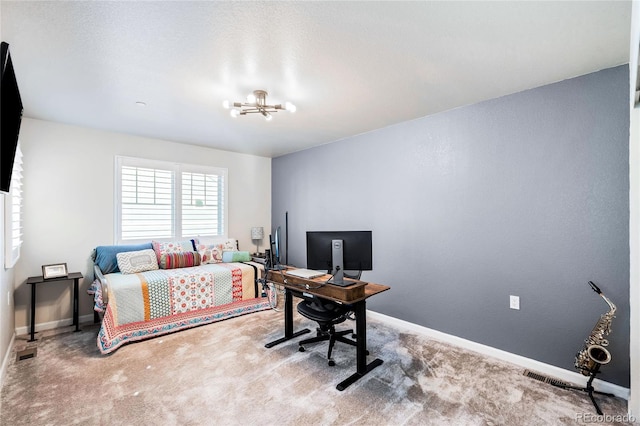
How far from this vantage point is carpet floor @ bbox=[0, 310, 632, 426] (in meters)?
1.95

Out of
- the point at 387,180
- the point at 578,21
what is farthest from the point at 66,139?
the point at 578,21

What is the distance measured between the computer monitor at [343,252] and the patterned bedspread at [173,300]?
1.74 meters

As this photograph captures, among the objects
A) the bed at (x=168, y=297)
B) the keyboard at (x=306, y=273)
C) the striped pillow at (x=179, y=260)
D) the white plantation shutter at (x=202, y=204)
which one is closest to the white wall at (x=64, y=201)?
the bed at (x=168, y=297)

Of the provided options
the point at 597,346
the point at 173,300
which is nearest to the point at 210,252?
the point at 173,300

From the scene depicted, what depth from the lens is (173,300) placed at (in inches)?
136

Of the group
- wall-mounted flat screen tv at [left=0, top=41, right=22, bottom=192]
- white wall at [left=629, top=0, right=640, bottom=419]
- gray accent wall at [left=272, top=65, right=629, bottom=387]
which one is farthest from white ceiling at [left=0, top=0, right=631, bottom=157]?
white wall at [left=629, top=0, right=640, bottom=419]

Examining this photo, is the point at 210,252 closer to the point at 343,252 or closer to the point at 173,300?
the point at 173,300

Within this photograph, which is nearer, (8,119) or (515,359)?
(8,119)

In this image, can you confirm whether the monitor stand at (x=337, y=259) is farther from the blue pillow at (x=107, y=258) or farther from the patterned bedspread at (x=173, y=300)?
the blue pillow at (x=107, y=258)

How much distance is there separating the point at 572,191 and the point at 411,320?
2.06 meters

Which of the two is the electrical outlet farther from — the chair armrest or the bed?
the chair armrest

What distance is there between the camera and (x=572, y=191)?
7.91 ft

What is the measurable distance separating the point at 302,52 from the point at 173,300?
9.98ft

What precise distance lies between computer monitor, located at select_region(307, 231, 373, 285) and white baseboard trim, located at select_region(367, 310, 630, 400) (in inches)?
53.3
